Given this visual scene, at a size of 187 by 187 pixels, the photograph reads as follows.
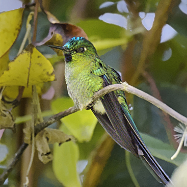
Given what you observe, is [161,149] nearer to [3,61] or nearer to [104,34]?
[104,34]

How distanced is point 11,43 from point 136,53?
0.41 m

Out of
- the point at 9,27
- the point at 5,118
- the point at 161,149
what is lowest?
the point at 161,149

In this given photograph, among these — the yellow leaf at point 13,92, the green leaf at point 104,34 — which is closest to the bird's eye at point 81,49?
the green leaf at point 104,34

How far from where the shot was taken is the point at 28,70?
0.65 metres

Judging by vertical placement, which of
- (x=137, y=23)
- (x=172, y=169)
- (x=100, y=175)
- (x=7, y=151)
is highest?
(x=137, y=23)

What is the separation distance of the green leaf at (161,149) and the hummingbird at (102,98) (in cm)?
5

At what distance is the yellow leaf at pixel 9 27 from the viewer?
2.32 feet

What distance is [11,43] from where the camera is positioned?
74cm

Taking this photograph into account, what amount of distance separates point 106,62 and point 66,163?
0.37 metres

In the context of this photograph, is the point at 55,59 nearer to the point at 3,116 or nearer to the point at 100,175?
the point at 3,116

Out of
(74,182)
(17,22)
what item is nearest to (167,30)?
(17,22)

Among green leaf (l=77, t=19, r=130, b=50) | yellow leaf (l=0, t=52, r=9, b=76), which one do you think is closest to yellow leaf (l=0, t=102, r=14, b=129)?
yellow leaf (l=0, t=52, r=9, b=76)

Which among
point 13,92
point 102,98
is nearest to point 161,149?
point 102,98

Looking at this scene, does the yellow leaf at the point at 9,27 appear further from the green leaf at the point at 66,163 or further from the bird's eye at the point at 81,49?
the green leaf at the point at 66,163
